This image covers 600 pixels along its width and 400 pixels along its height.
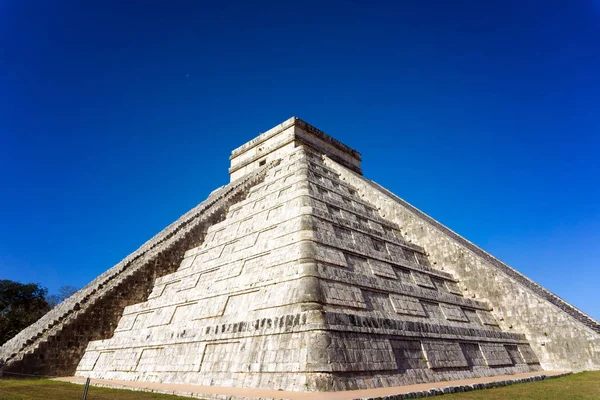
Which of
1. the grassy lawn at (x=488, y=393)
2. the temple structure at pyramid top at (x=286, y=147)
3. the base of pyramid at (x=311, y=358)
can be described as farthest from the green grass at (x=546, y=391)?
the temple structure at pyramid top at (x=286, y=147)

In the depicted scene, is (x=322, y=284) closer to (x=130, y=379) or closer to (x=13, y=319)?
(x=130, y=379)

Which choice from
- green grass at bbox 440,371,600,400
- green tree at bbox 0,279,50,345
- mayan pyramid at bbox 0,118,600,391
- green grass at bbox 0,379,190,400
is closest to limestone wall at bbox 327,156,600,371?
mayan pyramid at bbox 0,118,600,391

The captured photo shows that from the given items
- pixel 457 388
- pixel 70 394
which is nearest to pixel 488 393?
pixel 457 388

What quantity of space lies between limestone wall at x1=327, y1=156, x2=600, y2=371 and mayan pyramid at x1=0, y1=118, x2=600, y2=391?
0.03 m

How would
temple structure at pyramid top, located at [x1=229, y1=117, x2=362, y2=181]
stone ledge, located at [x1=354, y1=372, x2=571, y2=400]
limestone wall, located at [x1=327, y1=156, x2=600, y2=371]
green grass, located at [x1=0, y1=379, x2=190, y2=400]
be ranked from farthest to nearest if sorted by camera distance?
temple structure at pyramid top, located at [x1=229, y1=117, x2=362, y2=181] → limestone wall, located at [x1=327, y1=156, x2=600, y2=371] → green grass, located at [x1=0, y1=379, x2=190, y2=400] → stone ledge, located at [x1=354, y1=372, x2=571, y2=400]

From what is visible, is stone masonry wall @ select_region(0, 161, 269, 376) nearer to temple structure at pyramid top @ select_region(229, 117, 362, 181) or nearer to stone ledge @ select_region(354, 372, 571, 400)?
temple structure at pyramid top @ select_region(229, 117, 362, 181)

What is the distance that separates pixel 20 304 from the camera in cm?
2470

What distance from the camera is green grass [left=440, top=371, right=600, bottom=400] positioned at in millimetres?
6020

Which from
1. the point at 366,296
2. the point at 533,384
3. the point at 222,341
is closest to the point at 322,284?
the point at 366,296

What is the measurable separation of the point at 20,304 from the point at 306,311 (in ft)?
86.3

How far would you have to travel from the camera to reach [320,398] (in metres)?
5.06

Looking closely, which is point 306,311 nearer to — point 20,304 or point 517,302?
point 517,302

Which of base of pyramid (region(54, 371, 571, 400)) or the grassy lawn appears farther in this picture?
the grassy lawn

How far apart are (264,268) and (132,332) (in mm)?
4578
